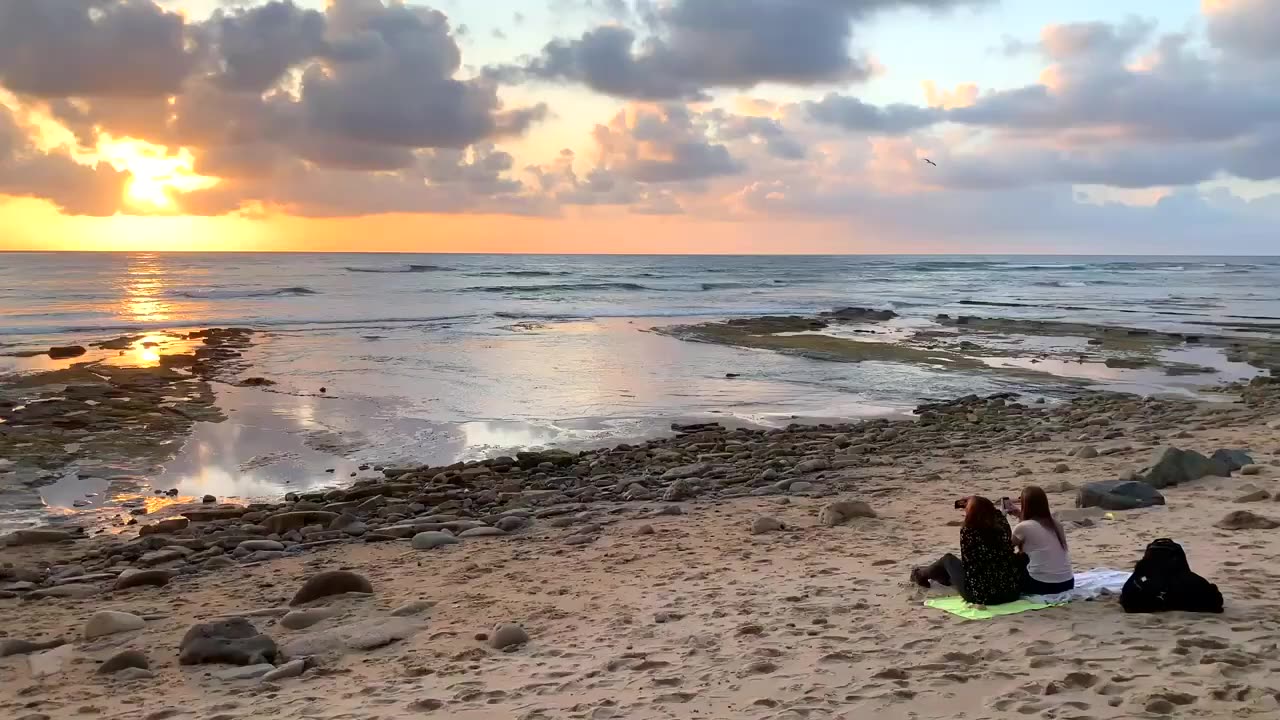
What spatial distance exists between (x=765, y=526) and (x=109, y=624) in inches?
213

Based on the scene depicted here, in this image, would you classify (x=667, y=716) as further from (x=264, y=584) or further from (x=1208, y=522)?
(x=1208, y=522)

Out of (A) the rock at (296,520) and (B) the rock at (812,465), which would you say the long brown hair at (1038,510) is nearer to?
(B) the rock at (812,465)

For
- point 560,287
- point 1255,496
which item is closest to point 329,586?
point 1255,496

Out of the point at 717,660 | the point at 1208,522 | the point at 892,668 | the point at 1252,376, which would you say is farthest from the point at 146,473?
the point at 1252,376

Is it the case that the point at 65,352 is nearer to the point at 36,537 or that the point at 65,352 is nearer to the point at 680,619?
the point at 36,537

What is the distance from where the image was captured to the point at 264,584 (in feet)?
25.4

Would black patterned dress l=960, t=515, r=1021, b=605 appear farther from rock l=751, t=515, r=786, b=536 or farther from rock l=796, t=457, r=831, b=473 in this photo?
rock l=796, t=457, r=831, b=473

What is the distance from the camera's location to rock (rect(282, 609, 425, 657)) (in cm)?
608

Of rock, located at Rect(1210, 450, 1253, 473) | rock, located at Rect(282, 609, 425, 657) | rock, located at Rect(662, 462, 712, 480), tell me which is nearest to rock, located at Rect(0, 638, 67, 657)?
rock, located at Rect(282, 609, 425, 657)

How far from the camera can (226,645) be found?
5.96 metres

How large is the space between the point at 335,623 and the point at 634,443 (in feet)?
25.1

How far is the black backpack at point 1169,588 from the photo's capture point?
17.8ft

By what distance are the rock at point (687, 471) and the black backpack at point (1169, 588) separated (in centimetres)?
621

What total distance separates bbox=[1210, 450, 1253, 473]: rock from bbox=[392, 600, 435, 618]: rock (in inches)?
317
